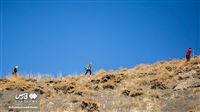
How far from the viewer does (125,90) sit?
88.6 ft

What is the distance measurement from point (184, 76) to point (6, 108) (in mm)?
14108

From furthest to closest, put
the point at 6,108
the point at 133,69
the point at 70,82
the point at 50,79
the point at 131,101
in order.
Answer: the point at 133,69 < the point at 50,79 < the point at 70,82 < the point at 131,101 < the point at 6,108

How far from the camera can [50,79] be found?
31.8 metres

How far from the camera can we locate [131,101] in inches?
984

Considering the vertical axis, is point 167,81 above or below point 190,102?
above

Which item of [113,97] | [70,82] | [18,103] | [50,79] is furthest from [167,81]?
[18,103]

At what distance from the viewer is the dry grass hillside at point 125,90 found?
23.8 meters

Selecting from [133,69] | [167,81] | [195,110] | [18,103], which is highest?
[133,69]

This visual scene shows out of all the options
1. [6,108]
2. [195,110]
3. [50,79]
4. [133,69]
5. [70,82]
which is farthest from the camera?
[133,69]

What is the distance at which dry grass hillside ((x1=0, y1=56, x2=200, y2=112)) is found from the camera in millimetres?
23750

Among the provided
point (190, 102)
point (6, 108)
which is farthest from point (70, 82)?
point (190, 102)

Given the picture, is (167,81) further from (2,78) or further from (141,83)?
(2,78)

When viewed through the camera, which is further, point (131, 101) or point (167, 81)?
point (167, 81)

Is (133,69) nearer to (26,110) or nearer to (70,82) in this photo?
(70,82)
